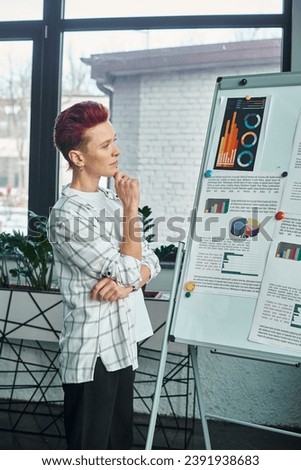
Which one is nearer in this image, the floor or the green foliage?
the floor

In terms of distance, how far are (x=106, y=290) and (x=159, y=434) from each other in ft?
5.28

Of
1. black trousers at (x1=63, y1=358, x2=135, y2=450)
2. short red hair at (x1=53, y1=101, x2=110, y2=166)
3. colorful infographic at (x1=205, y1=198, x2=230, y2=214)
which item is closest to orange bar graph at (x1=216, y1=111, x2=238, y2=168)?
colorful infographic at (x1=205, y1=198, x2=230, y2=214)

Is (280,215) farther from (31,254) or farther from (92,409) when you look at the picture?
(31,254)

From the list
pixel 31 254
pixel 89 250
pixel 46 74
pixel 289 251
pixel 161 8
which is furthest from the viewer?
pixel 46 74

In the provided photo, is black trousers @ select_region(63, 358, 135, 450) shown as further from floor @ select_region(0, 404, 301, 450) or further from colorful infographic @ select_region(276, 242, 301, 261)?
floor @ select_region(0, 404, 301, 450)

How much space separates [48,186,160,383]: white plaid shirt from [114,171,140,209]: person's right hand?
0.29 ft

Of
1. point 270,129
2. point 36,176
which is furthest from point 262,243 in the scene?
point 36,176

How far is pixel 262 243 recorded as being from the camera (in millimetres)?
2191

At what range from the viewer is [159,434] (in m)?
3.29

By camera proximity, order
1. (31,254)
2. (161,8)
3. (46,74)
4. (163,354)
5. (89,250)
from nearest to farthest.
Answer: (89,250) < (163,354) < (31,254) < (161,8) < (46,74)

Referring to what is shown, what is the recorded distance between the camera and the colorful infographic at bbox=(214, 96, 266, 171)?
7.43 feet

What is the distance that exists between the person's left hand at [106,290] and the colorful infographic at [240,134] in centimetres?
64

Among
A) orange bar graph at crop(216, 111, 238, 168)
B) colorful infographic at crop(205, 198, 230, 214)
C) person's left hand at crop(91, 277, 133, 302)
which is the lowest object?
person's left hand at crop(91, 277, 133, 302)

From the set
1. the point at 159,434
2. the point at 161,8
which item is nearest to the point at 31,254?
the point at 159,434
